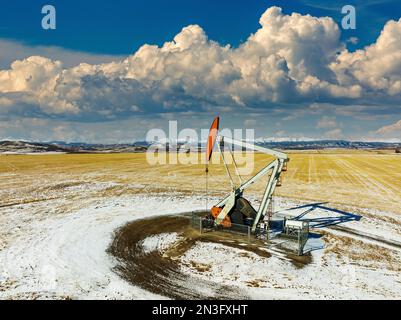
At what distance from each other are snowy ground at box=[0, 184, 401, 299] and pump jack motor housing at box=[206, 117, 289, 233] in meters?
2.48

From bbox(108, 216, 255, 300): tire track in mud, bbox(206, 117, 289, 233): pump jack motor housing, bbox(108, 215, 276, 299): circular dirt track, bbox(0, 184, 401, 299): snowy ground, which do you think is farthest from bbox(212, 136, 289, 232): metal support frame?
bbox(0, 184, 401, 299): snowy ground

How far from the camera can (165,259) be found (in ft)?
54.3

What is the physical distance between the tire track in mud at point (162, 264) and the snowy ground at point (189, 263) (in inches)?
17.9

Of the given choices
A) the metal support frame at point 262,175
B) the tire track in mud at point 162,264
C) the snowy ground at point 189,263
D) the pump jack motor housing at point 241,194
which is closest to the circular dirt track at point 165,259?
the tire track in mud at point 162,264

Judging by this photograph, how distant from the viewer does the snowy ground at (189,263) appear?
43.5 ft

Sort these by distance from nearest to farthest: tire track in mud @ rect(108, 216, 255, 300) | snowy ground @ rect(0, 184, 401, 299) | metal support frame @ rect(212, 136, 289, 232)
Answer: tire track in mud @ rect(108, 216, 255, 300) < snowy ground @ rect(0, 184, 401, 299) < metal support frame @ rect(212, 136, 289, 232)

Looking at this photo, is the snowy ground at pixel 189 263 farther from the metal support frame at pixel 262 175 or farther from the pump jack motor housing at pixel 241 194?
the metal support frame at pixel 262 175

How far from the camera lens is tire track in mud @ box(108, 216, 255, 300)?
13.1m

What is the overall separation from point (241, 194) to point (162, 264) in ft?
22.8

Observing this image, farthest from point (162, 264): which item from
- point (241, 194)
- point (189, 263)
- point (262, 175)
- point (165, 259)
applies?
point (262, 175)

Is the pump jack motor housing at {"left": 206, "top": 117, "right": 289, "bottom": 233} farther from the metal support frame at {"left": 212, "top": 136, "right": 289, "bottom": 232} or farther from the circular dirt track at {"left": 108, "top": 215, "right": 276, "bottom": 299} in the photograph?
the circular dirt track at {"left": 108, "top": 215, "right": 276, "bottom": 299}
